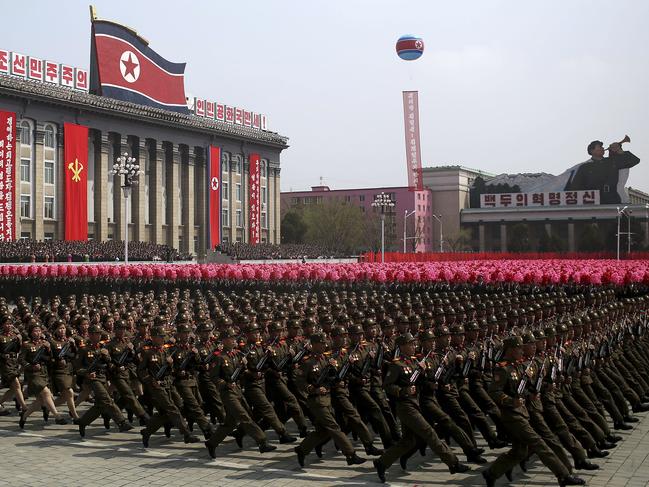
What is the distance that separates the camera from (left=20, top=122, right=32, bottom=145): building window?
55406 mm

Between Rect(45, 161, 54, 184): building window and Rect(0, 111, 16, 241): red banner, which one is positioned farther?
Rect(45, 161, 54, 184): building window

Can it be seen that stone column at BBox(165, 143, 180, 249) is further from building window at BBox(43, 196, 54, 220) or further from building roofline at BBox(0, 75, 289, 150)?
building window at BBox(43, 196, 54, 220)

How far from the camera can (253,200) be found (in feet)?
256

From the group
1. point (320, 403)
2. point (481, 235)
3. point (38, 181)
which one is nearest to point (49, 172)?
point (38, 181)

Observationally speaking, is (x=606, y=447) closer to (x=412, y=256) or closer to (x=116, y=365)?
(x=116, y=365)

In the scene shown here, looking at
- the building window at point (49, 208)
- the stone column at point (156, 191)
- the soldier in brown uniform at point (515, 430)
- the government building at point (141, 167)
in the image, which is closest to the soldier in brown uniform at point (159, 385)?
the soldier in brown uniform at point (515, 430)

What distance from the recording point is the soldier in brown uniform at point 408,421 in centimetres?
871

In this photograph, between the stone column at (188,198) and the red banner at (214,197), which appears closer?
the stone column at (188,198)

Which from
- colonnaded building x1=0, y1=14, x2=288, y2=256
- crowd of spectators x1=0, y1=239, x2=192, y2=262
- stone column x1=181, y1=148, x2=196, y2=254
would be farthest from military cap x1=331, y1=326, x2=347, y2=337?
stone column x1=181, y1=148, x2=196, y2=254

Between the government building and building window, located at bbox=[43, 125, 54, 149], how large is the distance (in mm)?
70

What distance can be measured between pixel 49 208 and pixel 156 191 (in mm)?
12135

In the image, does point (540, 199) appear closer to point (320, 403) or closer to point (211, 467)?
point (320, 403)

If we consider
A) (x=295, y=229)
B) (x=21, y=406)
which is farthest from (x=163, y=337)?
(x=295, y=229)

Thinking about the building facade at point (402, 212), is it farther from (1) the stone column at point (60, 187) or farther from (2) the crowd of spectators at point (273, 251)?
(1) the stone column at point (60, 187)
